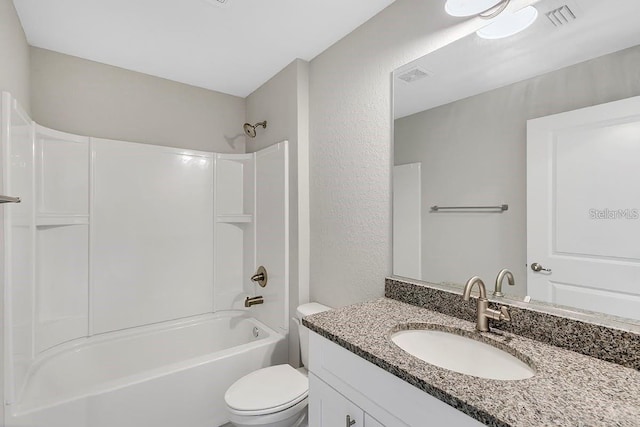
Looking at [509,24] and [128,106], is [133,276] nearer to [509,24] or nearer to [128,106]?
[128,106]

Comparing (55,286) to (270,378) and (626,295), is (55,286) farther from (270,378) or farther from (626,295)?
(626,295)

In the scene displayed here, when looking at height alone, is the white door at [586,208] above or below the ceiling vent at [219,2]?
below

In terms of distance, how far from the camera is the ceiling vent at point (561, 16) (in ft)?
3.43

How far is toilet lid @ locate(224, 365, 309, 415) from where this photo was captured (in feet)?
5.05

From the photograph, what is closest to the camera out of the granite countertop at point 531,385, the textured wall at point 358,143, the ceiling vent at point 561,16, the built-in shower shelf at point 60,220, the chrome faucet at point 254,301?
the granite countertop at point 531,385

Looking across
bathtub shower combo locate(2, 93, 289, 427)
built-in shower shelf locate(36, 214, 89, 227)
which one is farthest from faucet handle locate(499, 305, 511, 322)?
built-in shower shelf locate(36, 214, 89, 227)

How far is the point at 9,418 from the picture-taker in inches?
54.9

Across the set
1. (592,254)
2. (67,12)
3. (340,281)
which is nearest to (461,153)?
(592,254)

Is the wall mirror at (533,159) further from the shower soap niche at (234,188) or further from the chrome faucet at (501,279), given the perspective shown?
the shower soap niche at (234,188)

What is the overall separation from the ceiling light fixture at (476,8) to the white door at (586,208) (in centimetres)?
46

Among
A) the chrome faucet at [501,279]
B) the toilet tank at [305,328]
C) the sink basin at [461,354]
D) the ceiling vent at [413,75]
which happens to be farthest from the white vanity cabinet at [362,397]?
the ceiling vent at [413,75]

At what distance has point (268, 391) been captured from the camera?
5.43 feet

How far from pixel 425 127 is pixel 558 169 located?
58cm

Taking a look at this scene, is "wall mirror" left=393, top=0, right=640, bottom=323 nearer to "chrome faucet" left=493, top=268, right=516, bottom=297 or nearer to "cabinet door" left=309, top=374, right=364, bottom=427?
"chrome faucet" left=493, top=268, right=516, bottom=297
